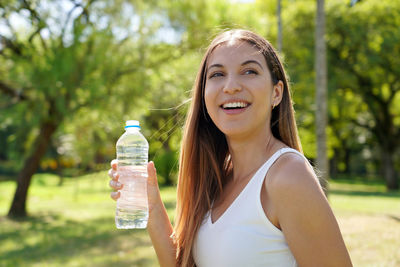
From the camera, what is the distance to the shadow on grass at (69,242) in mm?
8344

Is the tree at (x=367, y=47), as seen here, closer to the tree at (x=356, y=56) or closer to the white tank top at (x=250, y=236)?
the tree at (x=356, y=56)

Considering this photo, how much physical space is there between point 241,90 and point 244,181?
47cm

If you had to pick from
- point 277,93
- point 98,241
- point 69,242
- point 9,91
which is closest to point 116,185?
point 277,93

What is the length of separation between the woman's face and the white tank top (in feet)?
0.83

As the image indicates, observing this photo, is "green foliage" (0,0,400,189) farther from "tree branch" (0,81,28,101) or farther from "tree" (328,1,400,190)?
"tree" (328,1,400,190)

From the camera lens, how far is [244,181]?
2.33 meters

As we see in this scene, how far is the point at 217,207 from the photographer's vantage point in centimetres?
245

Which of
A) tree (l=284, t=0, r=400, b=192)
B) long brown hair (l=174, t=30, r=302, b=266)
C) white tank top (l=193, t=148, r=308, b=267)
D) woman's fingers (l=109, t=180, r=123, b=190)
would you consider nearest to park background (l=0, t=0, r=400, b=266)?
long brown hair (l=174, t=30, r=302, b=266)

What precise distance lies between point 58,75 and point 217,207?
9415 mm

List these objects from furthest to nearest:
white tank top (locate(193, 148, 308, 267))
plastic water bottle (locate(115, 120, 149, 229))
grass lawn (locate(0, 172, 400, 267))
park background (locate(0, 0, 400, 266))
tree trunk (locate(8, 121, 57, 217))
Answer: tree trunk (locate(8, 121, 57, 217)), park background (locate(0, 0, 400, 266)), grass lawn (locate(0, 172, 400, 267)), plastic water bottle (locate(115, 120, 149, 229)), white tank top (locate(193, 148, 308, 267))

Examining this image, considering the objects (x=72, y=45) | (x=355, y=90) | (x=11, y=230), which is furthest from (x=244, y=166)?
(x=355, y=90)

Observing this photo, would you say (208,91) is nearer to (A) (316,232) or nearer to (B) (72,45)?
(A) (316,232)

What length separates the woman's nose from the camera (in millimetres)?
2250

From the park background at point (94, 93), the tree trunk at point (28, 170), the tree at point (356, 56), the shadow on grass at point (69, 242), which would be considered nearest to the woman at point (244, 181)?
the park background at point (94, 93)
